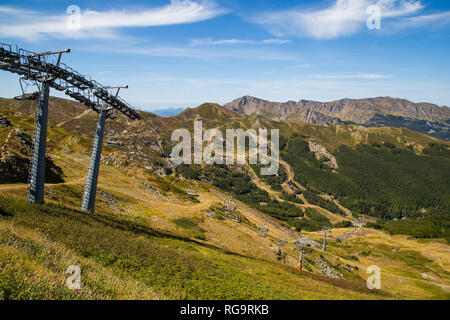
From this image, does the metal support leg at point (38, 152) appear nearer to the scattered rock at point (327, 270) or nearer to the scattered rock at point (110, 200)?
the scattered rock at point (110, 200)

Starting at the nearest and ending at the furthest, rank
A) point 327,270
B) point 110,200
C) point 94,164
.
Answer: point 94,164
point 110,200
point 327,270

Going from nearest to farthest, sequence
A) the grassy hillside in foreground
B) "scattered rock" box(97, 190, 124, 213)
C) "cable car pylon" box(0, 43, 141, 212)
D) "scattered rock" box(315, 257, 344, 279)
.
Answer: the grassy hillside in foreground → "cable car pylon" box(0, 43, 141, 212) → "scattered rock" box(97, 190, 124, 213) → "scattered rock" box(315, 257, 344, 279)

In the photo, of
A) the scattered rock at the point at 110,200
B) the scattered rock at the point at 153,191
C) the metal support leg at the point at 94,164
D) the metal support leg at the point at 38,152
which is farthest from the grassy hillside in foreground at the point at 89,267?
the scattered rock at the point at 153,191

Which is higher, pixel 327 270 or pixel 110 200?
pixel 110 200

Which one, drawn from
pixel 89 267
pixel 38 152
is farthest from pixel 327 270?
pixel 38 152

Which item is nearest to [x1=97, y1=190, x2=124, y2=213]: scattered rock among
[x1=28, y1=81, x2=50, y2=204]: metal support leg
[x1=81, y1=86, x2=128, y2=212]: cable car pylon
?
[x1=81, y1=86, x2=128, y2=212]: cable car pylon

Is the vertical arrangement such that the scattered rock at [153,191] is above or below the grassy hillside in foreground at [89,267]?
below

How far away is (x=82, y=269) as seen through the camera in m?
14.3

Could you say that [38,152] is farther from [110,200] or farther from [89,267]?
[110,200]

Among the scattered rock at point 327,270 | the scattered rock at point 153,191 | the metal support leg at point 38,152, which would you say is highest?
the metal support leg at point 38,152

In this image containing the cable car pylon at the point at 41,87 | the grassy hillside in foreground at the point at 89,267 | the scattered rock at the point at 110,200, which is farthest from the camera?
the scattered rock at the point at 110,200

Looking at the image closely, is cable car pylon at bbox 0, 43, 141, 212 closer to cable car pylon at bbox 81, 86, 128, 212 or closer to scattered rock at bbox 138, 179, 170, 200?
cable car pylon at bbox 81, 86, 128, 212

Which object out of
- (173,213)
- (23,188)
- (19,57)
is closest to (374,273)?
(173,213)
